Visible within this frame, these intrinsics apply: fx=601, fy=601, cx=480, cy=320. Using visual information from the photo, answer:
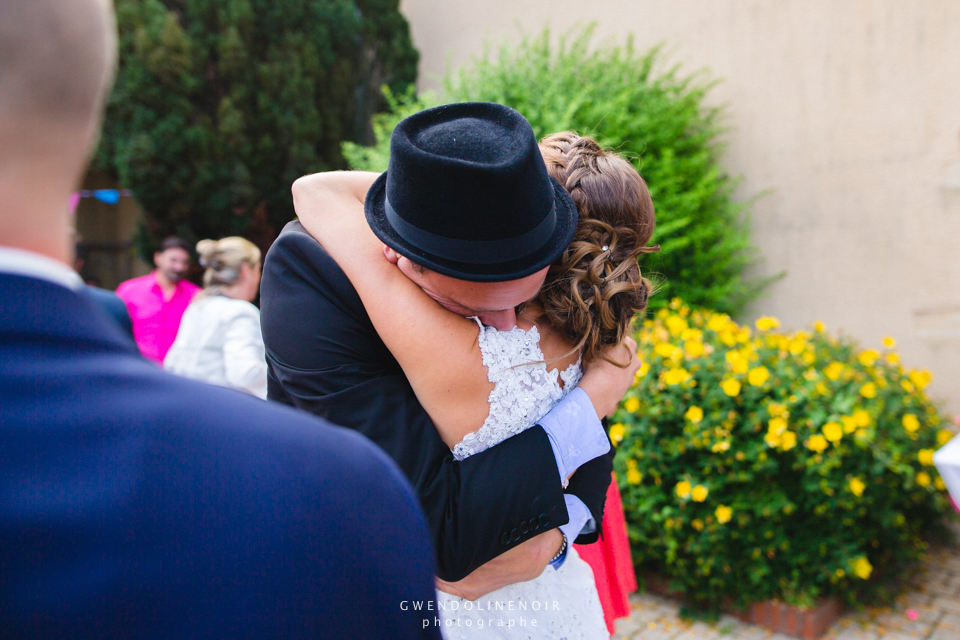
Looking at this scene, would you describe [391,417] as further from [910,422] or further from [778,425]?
[910,422]

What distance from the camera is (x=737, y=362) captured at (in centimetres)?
310

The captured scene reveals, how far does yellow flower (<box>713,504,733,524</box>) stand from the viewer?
289 centimetres

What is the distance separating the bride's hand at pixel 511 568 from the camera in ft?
4.32

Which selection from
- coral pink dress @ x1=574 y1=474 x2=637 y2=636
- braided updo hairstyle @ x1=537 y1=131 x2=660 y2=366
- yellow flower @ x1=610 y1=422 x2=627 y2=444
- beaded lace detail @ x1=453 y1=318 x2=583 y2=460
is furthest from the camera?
yellow flower @ x1=610 y1=422 x2=627 y2=444

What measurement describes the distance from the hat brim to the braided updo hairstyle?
128mm

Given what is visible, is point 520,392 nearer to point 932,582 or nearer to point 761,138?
point 932,582

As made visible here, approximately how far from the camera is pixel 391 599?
0.55 metres

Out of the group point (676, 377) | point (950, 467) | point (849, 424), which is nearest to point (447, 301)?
point (950, 467)

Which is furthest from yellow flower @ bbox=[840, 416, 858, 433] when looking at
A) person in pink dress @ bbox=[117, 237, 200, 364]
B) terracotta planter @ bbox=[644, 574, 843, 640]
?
person in pink dress @ bbox=[117, 237, 200, 364]

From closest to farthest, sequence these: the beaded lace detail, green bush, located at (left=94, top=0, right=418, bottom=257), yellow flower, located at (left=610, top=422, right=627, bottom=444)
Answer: the beaded lace detail
yellow flower, located at (left=610, top=422, right=627, bottom=444)
green bush, located at (left=94, top=0, right=418, bottom=257)

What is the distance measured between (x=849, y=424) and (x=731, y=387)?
0.56 meters

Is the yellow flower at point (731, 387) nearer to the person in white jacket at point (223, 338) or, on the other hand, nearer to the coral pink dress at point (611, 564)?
the coral pink dress at point (611, 564)

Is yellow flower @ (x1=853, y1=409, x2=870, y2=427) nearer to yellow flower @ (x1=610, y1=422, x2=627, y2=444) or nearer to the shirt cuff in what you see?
yellow flower @ (x1=610, y1=422, x2=627, y2=444)

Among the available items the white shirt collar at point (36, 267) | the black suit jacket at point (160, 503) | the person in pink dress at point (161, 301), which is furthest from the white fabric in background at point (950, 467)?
the person in pink dress at point (161, 301)
